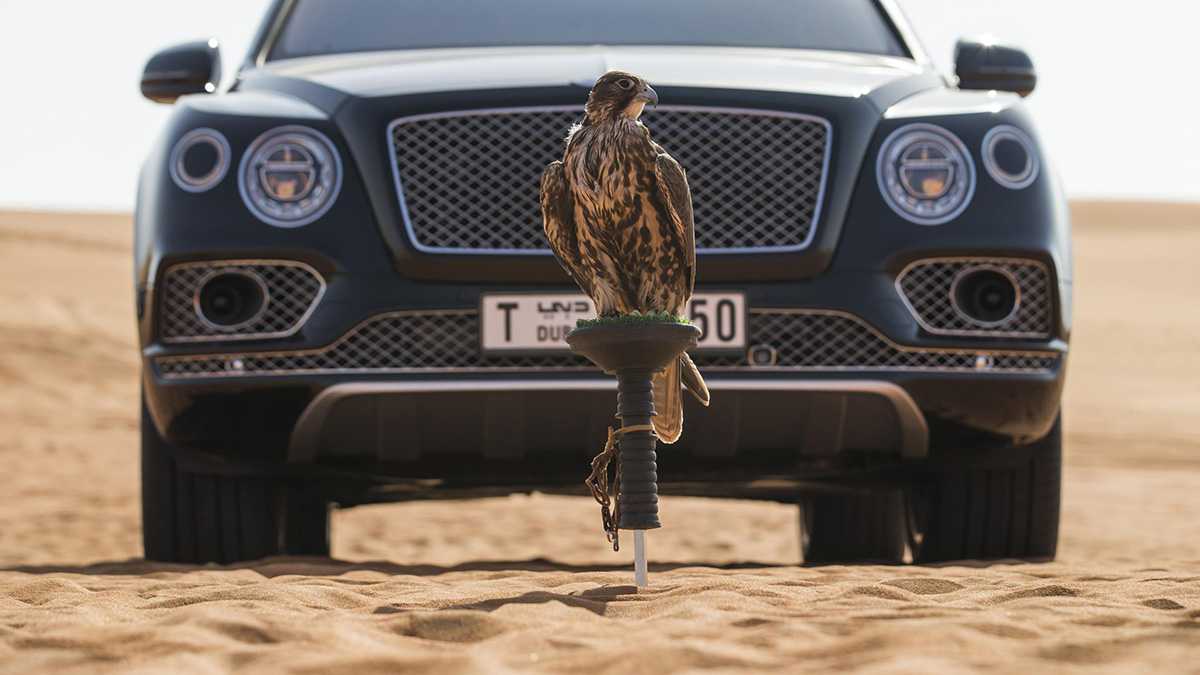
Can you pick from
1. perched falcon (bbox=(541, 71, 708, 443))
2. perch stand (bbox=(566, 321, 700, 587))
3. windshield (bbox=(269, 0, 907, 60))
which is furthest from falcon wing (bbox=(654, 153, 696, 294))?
A: windshield (bbox=(269, 0, 907, 60))

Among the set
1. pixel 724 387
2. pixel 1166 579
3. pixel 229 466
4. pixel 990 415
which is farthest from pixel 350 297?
pixel 1166 579

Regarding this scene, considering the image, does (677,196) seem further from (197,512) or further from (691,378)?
(197,512)

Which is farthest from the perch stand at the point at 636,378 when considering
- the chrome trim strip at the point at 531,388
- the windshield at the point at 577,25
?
the windshield at the point at 577,25

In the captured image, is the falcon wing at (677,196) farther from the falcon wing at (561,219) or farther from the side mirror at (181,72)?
the side mirror at (181,72)

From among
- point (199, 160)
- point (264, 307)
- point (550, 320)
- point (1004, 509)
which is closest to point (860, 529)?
point (1004, 509)

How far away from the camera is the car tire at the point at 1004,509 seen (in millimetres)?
5652

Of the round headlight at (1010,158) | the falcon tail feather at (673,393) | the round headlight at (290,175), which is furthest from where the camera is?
the round headlight at (1010,158)

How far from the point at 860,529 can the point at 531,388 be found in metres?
2.12

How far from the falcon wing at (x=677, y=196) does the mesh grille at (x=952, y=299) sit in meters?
1.31

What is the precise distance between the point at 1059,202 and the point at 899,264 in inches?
22.2

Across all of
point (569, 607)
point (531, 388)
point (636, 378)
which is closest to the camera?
point (569, 607)

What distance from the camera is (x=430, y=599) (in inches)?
165

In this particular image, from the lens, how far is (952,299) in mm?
5387

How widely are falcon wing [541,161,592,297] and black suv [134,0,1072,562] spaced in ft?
3.31
